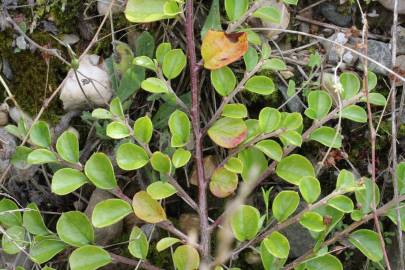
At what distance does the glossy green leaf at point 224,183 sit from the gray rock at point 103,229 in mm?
386

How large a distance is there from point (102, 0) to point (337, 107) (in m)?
0.89

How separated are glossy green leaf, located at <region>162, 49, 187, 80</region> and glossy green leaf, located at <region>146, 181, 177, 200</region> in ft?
1.12

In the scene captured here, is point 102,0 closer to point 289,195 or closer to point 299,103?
point 299,103

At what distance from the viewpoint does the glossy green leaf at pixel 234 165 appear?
1812mm

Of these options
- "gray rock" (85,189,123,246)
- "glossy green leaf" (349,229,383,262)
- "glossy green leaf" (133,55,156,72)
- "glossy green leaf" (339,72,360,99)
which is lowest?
"gray rock" (85,189,123,246)

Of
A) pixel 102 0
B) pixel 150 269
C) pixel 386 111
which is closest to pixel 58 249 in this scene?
pixel 150 269

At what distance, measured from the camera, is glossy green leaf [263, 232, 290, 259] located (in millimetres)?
1677

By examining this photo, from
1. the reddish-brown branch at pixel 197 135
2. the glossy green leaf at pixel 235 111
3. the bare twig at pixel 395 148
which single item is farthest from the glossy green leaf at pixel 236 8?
the bare twig at pixel 395 148

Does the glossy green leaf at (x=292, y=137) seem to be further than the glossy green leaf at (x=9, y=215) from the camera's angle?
No

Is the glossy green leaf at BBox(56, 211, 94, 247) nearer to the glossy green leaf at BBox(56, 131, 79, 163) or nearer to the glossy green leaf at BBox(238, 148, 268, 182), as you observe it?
the glossy green leaf at BBox(56, 131, 79, 163)

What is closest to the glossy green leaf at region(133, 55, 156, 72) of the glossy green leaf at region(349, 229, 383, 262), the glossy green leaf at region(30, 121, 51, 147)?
the glossy green leaf at region(30, 121, 51, 147)

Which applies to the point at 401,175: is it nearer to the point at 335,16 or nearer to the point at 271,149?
the point at 271,149

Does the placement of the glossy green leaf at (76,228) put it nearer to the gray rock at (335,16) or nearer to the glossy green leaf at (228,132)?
the glossy green leaf at (228,132)

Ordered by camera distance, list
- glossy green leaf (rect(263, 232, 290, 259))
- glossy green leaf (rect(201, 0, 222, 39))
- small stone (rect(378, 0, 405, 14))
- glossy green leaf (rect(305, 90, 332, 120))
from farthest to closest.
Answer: small stone (rect(378, 0, 405, 14)) → glossy green leaf (rect(201, 0, 222, 39)) → glossy green leaf (rect(305, 90, 332, 120)) → glossy green leaf (rect(263, 232, 290, 259))
